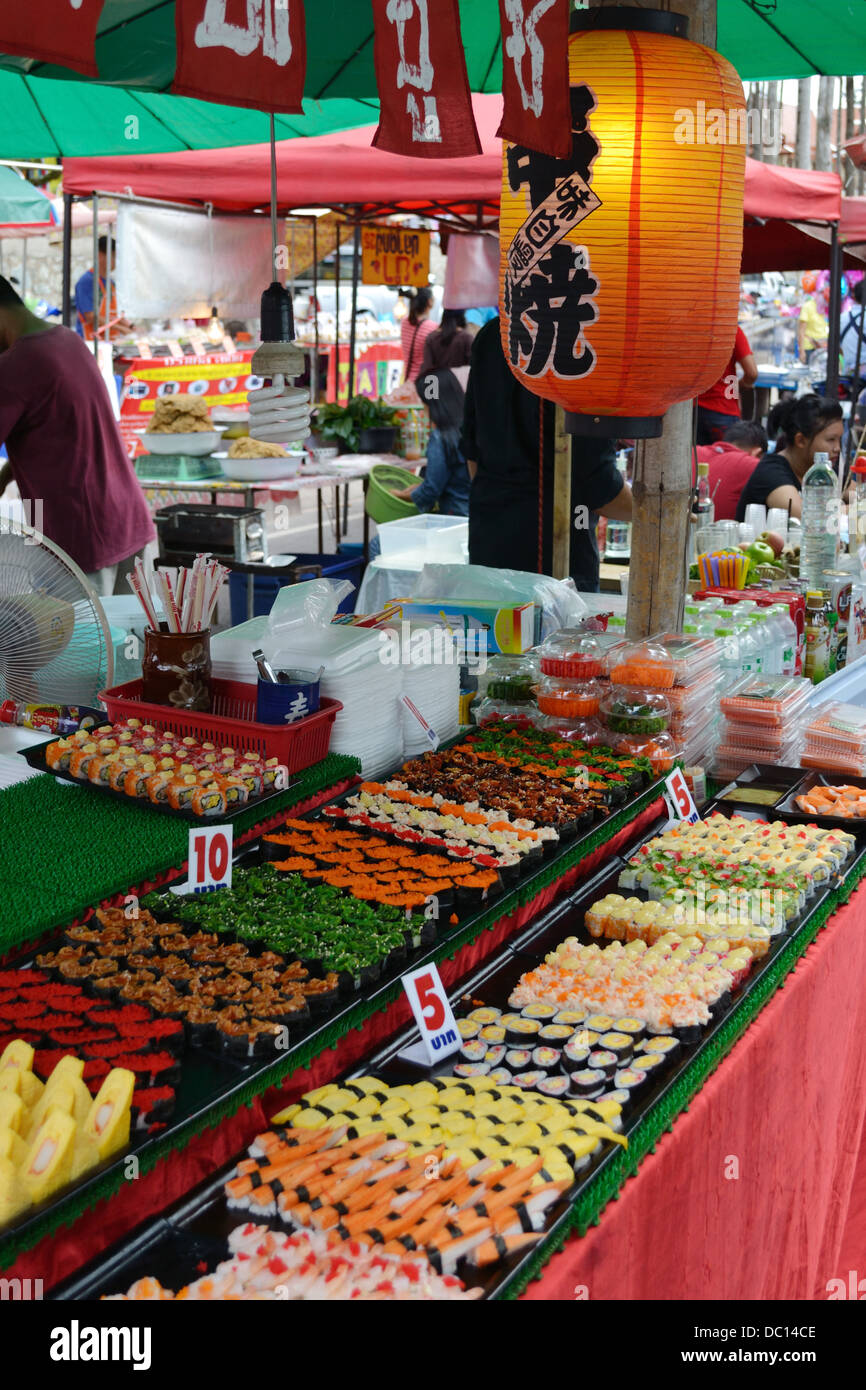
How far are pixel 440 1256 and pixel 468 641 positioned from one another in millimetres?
2413

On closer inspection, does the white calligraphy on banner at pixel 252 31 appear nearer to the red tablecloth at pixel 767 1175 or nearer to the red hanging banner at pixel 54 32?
the red hanging banner at pixel 54 32

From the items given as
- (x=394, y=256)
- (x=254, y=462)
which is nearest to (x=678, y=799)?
(x=254, y=462)

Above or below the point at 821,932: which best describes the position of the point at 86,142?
above

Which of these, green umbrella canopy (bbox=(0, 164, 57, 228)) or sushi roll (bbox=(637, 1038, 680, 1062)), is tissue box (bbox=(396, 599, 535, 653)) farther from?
green umbrella canopy (bbox=(0, 164, 57, 228))

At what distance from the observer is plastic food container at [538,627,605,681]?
11.8ft

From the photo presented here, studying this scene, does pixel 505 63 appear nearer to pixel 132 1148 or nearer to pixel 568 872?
pixel 568 872

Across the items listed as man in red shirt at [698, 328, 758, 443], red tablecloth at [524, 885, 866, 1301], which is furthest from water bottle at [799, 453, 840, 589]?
red tablecloth at [524, 885, 866, 1301]

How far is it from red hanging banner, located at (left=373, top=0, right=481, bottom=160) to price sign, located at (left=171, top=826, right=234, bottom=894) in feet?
5.20

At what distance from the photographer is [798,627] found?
14.9 ft

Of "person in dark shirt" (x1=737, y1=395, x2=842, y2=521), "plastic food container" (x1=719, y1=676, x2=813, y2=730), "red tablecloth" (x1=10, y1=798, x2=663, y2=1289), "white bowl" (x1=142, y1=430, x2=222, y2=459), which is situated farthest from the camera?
"white bowl" (x1=142, y1=430, x2=222, y2=459)

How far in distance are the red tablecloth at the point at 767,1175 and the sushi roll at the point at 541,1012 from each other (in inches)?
11.9

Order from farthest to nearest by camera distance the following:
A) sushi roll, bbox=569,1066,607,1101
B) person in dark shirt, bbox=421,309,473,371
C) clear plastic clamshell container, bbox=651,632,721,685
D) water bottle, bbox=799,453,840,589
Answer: person in dark shirt, bbox=421,309,473,371
water bottle, bbox=799,453,840,589
clear plastic clamshell container, bbox=651,632,721,685
sushi roll, bbox=569,1066,607,1101

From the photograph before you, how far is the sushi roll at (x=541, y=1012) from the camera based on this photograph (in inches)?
91.2

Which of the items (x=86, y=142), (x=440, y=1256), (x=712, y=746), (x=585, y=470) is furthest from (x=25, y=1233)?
(x=86, y=142)
